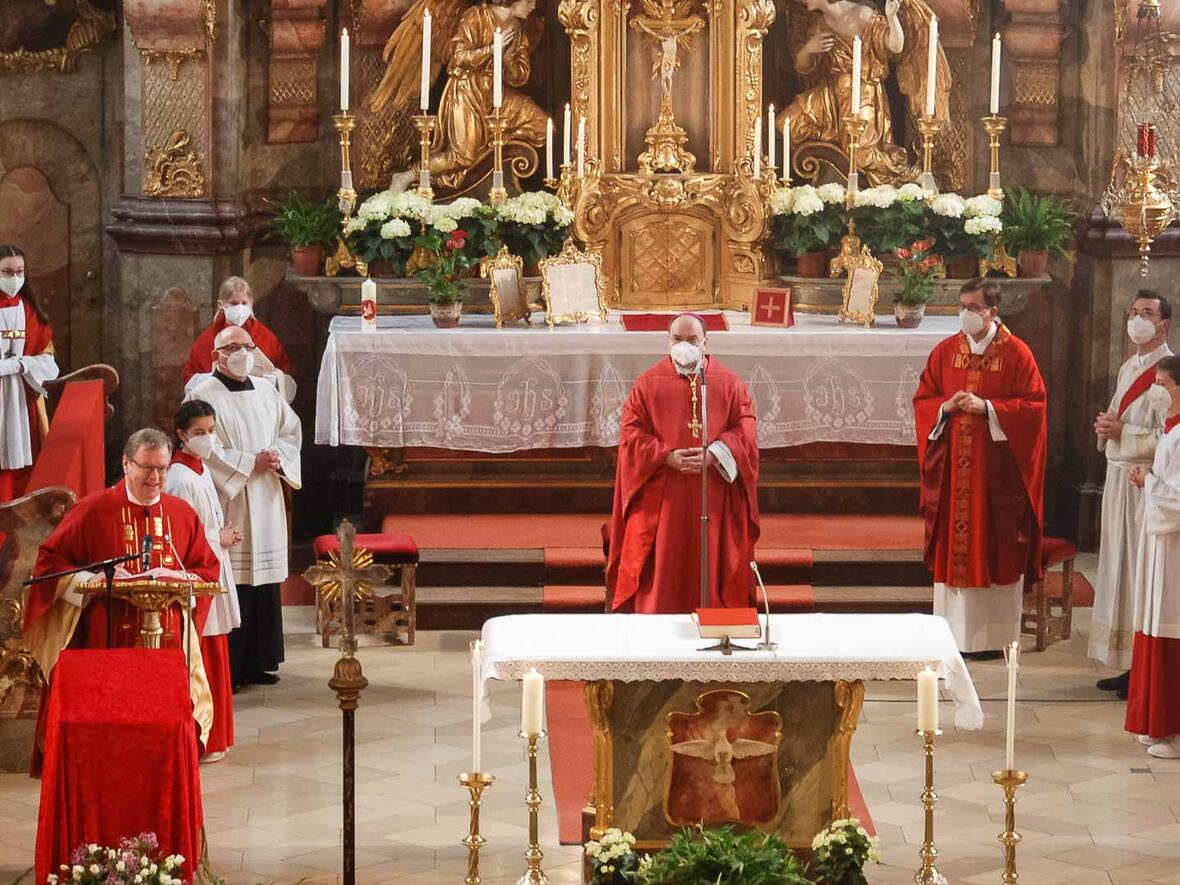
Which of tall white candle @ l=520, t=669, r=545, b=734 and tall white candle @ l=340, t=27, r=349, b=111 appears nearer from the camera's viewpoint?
tall white candle @ l=520, t=669, r=545, b=734

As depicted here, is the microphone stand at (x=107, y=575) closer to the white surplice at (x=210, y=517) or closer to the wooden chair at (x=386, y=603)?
the white surplice at (x=210, y=517)

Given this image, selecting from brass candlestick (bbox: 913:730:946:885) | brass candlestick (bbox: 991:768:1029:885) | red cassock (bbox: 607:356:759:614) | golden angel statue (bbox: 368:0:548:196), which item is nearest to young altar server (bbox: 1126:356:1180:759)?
red cassock (bbox: 607:356:759:614)

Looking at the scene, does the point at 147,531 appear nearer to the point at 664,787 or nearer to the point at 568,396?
the point at 664,787

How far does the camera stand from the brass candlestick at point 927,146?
13.4 m

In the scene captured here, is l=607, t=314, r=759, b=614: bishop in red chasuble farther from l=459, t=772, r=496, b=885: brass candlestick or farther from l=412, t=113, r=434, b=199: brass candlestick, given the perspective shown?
l=459, t=772, r=496, b=885: brass candlestick

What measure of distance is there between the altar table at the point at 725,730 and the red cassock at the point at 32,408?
550 centimetres

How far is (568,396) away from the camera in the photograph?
1276 cm

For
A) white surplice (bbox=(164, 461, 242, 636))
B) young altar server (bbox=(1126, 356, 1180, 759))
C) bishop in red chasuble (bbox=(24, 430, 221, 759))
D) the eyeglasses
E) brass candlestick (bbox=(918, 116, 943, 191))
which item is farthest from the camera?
brass candlestick (bbox=(918, 116, 943, 191))

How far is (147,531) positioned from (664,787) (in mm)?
2255

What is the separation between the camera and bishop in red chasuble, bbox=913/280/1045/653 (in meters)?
11.3

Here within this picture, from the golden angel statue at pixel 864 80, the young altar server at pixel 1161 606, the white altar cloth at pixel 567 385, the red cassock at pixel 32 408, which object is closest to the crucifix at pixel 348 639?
the young altar server at pixel 1161 606

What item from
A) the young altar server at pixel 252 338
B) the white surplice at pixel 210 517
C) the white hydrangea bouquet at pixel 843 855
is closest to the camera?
the white hydrangea bouquet at pixel 843 855

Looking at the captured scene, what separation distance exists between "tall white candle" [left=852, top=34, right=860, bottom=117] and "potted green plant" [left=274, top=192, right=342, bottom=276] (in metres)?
3.21

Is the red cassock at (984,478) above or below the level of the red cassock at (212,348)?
below
